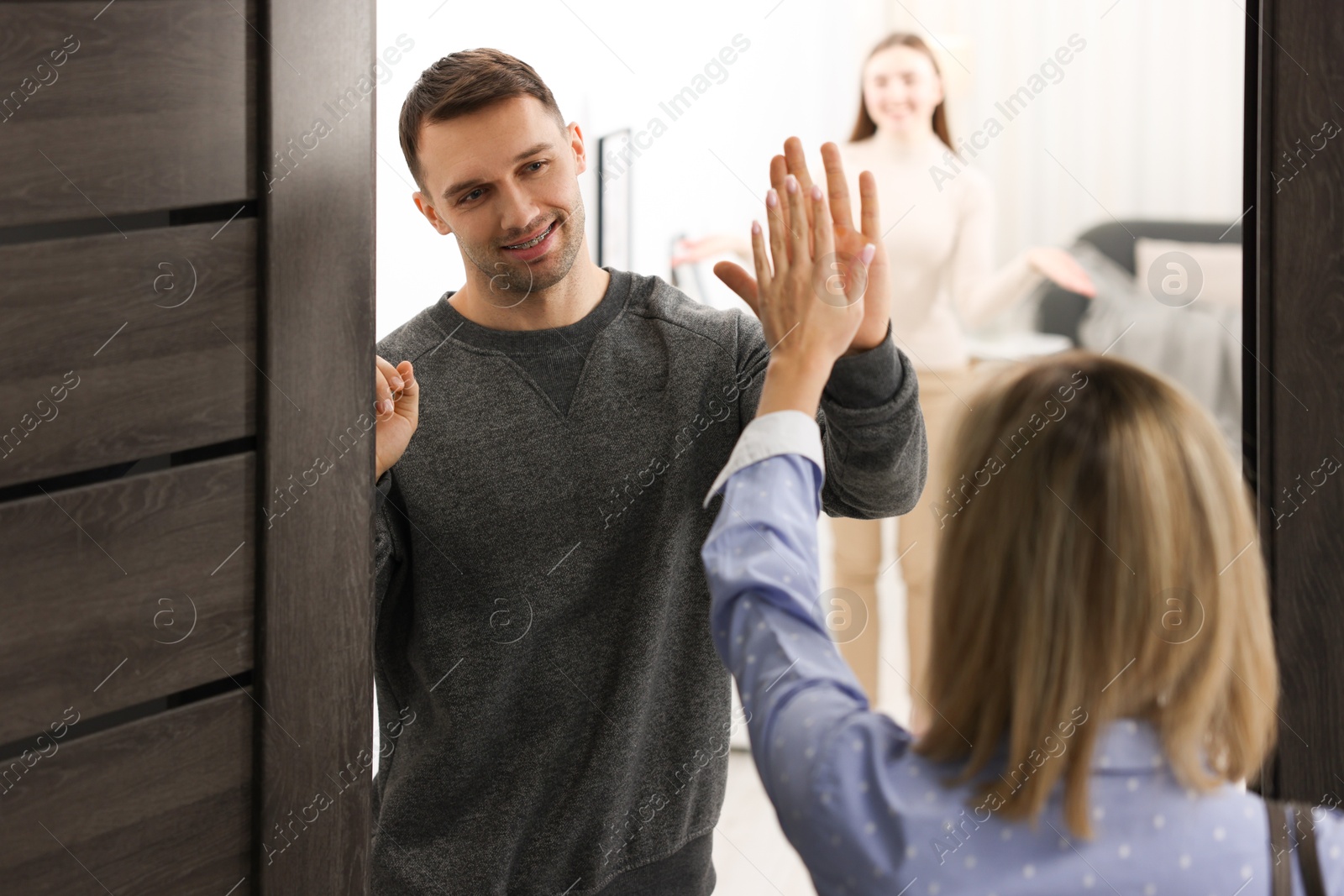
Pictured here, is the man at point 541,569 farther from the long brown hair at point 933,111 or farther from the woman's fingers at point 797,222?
the long brown hair at point 933,111

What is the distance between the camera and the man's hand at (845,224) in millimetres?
753

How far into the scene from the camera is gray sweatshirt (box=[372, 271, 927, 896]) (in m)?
0.95

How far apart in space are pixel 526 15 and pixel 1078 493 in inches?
73.6

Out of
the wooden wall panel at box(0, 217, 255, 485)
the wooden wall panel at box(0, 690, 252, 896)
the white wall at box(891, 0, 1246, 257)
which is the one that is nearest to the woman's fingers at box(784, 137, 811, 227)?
the wooden wall panel at box(0, 217, 255, 485)

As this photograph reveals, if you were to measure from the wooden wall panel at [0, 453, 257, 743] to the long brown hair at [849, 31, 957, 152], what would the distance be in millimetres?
1875

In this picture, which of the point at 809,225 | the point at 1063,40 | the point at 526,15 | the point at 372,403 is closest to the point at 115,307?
the point at 372,403

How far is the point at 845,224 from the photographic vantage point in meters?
0.77

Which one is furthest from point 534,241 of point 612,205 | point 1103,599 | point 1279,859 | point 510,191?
point 612,205

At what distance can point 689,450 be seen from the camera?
966 mm

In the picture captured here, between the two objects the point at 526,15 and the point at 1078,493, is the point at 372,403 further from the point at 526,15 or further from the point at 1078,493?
the point at 526,15

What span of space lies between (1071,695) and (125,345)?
507 millimetres

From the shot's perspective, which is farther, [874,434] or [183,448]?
[874,434]

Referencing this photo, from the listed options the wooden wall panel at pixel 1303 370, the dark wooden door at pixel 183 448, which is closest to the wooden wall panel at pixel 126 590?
the dark wooden door at pixel 183 448

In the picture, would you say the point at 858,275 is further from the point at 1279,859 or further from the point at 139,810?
the point at 139,810
